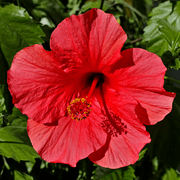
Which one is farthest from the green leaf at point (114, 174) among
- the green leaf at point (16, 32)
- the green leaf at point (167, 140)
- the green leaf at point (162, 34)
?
the green leaf at point (16, 32)

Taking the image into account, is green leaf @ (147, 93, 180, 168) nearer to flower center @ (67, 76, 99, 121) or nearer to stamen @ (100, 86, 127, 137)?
stamen @ (100, 86, 127, 137)

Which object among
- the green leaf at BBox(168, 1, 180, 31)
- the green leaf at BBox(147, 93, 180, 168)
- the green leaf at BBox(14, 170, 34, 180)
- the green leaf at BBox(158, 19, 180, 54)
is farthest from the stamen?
the green leaf at BBox(168, 1, 180, 31)

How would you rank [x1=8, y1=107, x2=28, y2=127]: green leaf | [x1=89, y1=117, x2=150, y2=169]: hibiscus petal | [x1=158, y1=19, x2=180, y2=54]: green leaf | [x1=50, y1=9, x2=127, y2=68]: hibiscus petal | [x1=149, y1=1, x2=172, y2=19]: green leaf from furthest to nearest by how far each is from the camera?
1. [x1=149, y1=1, x2=172, y2=19]: green leaf
2. [x1=8, y1=107, x2=28, y2=127]: green leaf
3. [x1=158, y1=19, x2=180, y2=54]: green leaf
4. [x1=89, y1=117, x2=150, y2=169]: hibiscus petal
5. [x1=50, y1=9, x2=127, y2=68]: hibiscus petal

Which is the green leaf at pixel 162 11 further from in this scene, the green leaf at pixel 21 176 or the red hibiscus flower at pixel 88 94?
the green leaf at pixel 21 176

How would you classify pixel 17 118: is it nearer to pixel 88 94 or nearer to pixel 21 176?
pixel 21 176

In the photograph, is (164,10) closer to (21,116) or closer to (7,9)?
(7,9)

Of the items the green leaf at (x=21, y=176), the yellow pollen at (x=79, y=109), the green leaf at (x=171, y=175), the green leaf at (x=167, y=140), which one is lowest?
the green leaf at (x=171, y=175)

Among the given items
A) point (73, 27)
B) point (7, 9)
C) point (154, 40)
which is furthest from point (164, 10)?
point (7, 9)
